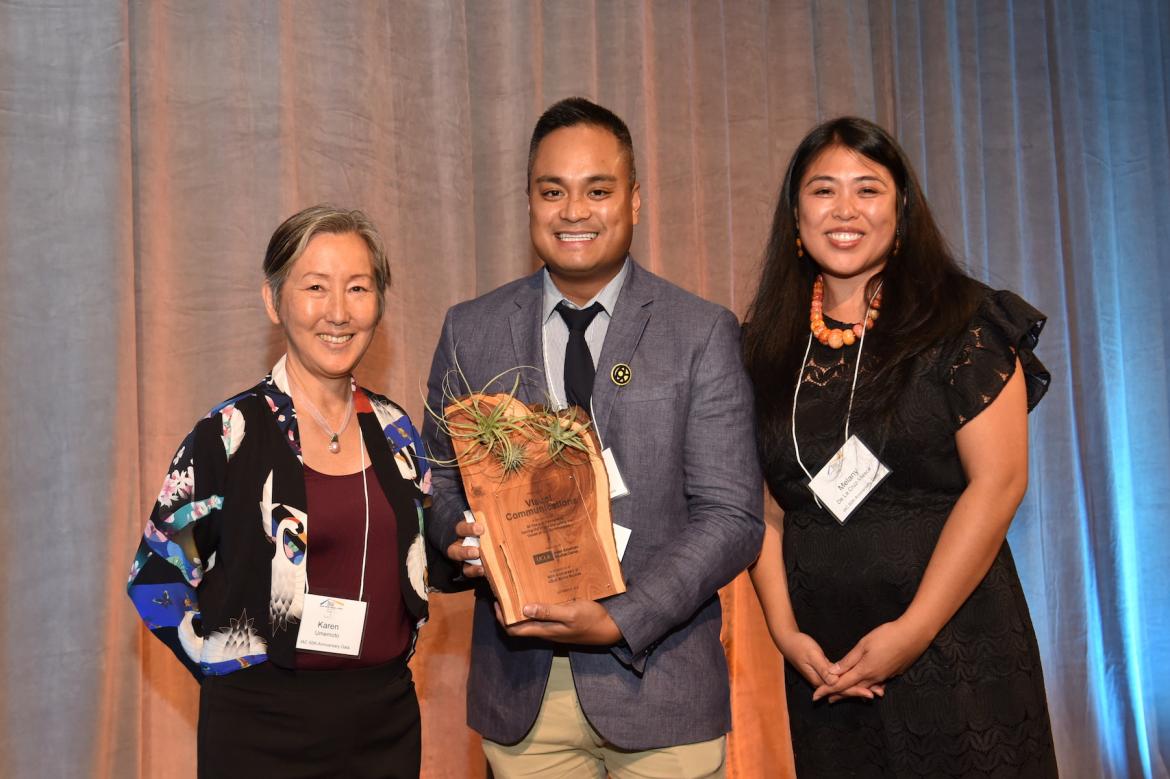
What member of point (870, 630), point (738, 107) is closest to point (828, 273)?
point (870, 630)

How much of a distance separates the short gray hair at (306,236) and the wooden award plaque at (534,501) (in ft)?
1.49

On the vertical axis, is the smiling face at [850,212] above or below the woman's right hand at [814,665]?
above

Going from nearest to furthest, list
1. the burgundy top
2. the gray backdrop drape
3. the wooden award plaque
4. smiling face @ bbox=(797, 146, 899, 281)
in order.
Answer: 1. the wooden award plaque
2. the burgundy top
3. smiling face @ bbox=(797, 146, 899, 281)
4. the gray backdrop drape

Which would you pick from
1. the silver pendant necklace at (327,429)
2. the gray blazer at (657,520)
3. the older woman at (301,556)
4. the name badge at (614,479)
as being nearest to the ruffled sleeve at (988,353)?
the gray blazer at (657,520)

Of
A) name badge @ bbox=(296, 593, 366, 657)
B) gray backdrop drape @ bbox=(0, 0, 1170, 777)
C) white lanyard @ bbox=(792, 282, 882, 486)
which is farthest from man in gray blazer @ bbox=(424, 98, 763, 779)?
gray backdrop drape @ bbox=(0, 0, 1170, 777)

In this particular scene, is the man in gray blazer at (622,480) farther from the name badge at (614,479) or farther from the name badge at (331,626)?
the name badge at (331,626)

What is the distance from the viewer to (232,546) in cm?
202

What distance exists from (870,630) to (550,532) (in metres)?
0.74

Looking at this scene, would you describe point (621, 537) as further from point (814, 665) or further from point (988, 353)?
point (988, 353)

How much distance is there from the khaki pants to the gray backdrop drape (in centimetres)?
128

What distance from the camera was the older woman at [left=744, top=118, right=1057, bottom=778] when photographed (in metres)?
2.12

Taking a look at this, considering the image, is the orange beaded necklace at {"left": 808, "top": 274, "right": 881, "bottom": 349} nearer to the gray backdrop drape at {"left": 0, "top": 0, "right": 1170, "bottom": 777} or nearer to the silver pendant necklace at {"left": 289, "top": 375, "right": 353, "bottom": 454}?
the silver pendant necklace at {"left": 289, "top": 375, "right": 353, "bottom": 454}

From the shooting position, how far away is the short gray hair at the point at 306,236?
2139mm

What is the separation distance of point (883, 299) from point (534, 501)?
91 centimetres
